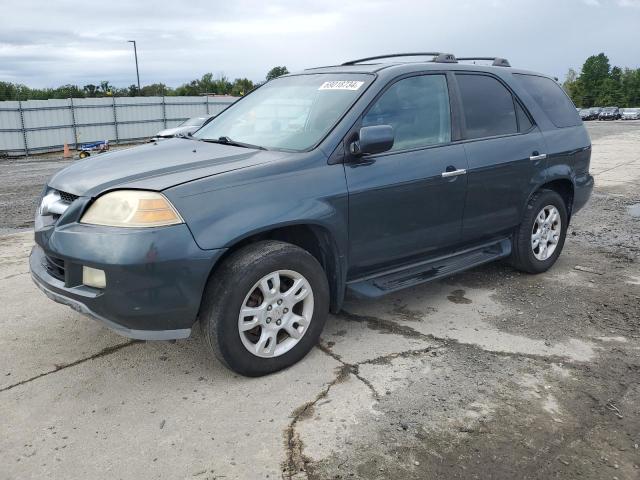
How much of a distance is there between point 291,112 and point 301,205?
39.0 inches

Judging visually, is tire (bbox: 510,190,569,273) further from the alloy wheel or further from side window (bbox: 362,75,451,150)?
the alloy wheel

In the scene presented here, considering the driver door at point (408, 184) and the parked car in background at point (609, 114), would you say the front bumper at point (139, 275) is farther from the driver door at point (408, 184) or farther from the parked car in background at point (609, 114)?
the parked car in background at point (609, 114)

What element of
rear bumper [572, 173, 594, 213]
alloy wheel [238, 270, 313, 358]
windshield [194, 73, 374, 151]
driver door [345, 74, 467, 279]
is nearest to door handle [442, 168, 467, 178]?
driver door [345, 74, 467, 279]

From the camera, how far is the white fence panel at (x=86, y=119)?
834 inches

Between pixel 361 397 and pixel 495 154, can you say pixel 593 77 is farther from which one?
pixel 361 397

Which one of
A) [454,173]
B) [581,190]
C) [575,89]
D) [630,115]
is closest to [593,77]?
[575,89]

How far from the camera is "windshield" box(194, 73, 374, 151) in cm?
359

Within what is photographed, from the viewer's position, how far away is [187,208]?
285 centimetres

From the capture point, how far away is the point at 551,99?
5.13 meters

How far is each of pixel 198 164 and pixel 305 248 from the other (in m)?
0.83

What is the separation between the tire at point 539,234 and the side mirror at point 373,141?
1936 millimetres

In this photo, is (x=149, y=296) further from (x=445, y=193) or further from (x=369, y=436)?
(x=445, y=193)

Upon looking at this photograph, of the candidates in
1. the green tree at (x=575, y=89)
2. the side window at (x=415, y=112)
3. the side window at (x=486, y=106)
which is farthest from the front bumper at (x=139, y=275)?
the green tree at (x=575, y=89)

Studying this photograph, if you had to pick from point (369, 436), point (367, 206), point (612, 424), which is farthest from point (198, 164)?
point (612, 424)
